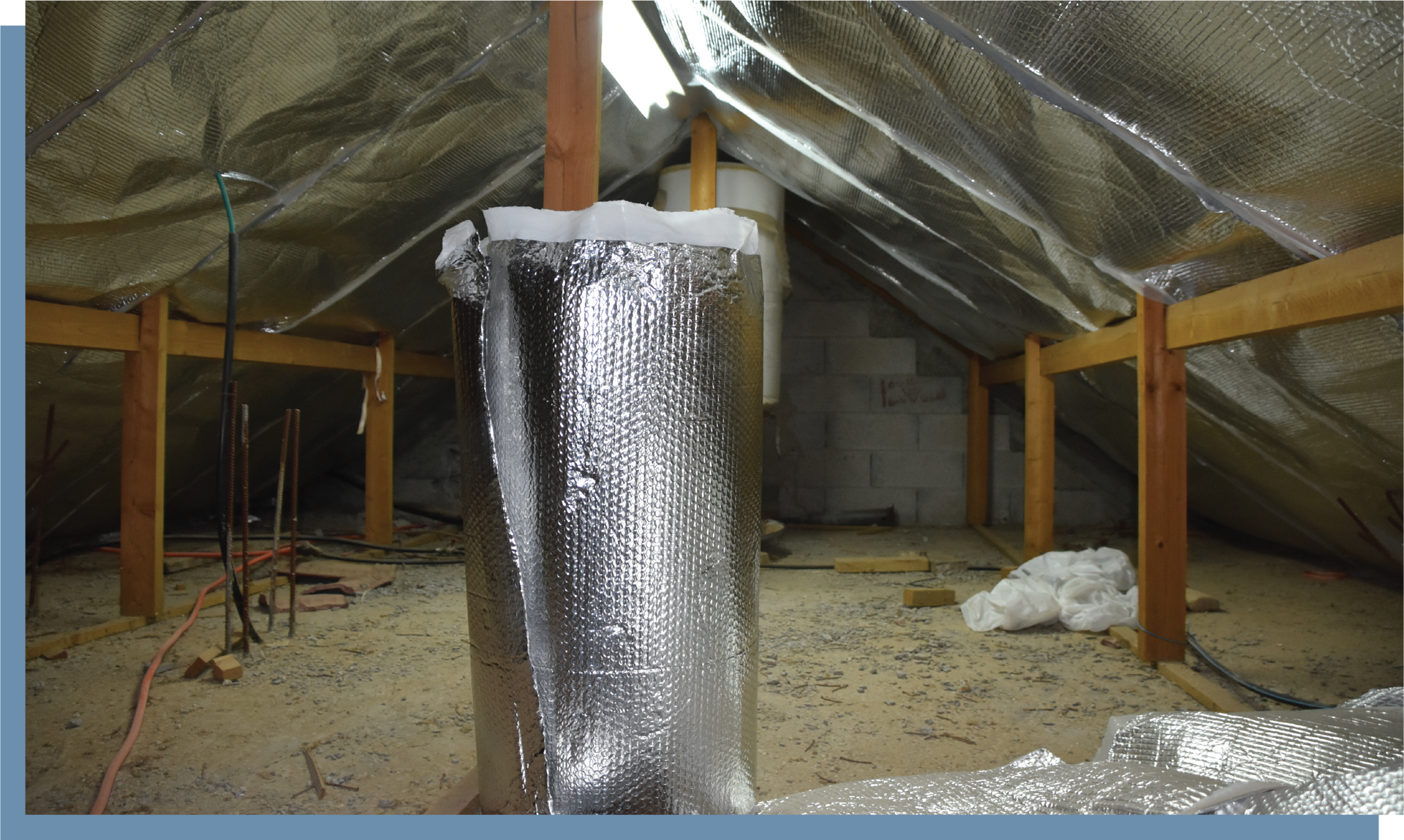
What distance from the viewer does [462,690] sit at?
2686mm

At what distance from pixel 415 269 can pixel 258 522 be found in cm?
279

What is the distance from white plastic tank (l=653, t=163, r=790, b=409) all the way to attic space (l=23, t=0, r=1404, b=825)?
0.09 feet

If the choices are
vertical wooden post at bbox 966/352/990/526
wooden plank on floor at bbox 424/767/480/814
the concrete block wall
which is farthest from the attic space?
the concrete block wall

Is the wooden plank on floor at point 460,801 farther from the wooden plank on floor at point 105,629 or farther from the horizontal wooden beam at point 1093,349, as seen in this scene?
the horizontal wooden beam at point 1093,349

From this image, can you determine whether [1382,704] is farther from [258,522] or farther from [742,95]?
[258,522]

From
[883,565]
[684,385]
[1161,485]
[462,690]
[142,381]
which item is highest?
[142,381]

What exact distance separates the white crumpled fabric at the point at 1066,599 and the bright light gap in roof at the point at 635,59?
261cm

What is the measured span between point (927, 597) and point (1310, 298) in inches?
93.4

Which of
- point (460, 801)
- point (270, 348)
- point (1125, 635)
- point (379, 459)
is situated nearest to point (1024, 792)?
point (460, 801)

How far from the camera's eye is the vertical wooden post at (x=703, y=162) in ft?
13.4

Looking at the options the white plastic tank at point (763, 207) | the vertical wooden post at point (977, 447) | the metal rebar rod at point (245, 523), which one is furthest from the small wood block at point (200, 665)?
the vertical wooden post at point (977, 447)

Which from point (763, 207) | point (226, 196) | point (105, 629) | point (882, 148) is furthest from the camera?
point (763, 207)

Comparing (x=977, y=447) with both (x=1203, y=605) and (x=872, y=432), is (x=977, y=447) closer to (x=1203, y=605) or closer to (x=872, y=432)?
(x=872, y=432)

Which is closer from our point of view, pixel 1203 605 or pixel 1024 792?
pixel 1024 792
